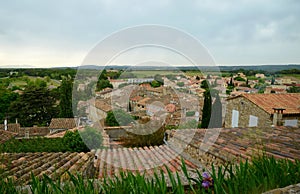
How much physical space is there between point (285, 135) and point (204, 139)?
3.79ft

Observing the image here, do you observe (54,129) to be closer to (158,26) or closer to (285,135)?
(158,26)

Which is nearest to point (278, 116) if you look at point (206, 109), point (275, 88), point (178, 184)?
point (206, 109)

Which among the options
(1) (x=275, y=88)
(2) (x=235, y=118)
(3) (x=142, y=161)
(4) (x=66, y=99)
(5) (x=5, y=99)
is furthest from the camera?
(5) (x=5, y=99)

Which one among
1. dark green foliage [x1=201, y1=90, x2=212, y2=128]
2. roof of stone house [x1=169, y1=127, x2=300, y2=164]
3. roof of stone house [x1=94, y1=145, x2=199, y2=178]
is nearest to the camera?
roof of stone house [x1=169, y1=127, x2=300, y2=164]

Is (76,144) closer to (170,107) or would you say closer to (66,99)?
(170,107)

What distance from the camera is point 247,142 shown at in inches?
127

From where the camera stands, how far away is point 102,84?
600 cm

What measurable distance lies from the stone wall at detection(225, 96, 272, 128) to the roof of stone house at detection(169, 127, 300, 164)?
17.7 ft

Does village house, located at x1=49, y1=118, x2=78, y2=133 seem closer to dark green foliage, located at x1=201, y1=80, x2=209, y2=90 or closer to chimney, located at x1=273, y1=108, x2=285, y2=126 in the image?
dark green foliage, located at x1=201, y1=80, x2=209, y2=90

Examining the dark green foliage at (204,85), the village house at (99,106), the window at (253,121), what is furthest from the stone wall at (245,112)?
the village house at (99,106)

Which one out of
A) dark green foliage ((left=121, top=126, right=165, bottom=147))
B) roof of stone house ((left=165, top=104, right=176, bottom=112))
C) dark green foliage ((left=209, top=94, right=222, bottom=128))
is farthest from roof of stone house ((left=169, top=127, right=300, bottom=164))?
dark green foliage ((left=209, top=94, right=222, bottom=128))

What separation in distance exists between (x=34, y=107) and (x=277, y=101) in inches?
1125

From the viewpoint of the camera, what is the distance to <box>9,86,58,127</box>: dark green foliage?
96.6 feet

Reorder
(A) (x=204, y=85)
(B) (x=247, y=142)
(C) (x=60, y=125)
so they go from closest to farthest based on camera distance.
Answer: (B) (x=247, y=142), (A) (x=204, y=85), (C) (x=60, y=125)
